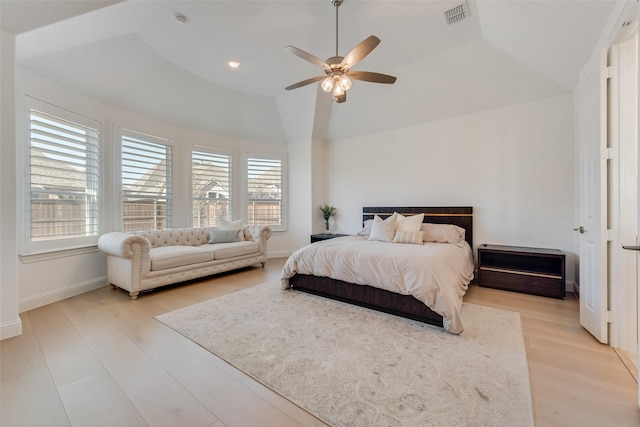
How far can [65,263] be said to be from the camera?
3.34 m

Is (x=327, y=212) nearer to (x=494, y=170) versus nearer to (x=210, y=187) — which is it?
(x=210, y=187)

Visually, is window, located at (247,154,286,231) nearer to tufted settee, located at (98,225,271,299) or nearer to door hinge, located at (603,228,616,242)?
tufted settee, located at (98,225,271,299)

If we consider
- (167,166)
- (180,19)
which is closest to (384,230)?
(180,19)

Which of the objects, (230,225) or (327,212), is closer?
(230,225)

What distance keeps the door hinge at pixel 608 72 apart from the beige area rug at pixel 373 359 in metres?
2.27

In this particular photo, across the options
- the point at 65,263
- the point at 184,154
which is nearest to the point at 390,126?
the point at 184,154

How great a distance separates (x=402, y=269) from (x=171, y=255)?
10.2 feet

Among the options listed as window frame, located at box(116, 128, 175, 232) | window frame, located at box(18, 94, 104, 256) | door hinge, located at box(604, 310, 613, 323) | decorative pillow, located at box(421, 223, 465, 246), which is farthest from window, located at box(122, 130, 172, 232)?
door hinge, located at box(604, 310, 613, 323)

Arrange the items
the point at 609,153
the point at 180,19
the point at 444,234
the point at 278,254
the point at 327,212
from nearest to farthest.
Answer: the point at 609,153, the point at 180,19, the point at 444,234, the point at 327,212, the point at 278,254

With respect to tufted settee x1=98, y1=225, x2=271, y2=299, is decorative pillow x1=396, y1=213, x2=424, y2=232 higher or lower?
higher

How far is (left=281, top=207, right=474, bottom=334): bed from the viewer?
2.40m

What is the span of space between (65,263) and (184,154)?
2543mm

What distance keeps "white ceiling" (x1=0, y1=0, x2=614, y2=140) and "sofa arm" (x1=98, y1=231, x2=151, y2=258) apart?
2.09m

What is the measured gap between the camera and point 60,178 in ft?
10.8
